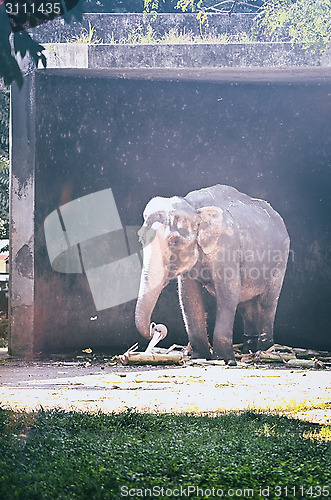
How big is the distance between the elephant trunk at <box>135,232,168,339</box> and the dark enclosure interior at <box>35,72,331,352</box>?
1.86 metres

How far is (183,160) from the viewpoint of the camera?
1109 centimetres

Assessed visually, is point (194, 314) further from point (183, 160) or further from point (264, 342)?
point (183, 160)

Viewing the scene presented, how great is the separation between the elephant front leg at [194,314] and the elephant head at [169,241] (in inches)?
15.4

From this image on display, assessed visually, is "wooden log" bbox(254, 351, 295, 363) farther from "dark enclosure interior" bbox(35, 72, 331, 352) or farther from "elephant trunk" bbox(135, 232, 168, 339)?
"elephant trunk" bbox(135, 232, 168, 339)

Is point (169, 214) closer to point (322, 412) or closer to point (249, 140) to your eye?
point (249, 140)

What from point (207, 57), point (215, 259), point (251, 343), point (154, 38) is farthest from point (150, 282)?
point (154, 38)

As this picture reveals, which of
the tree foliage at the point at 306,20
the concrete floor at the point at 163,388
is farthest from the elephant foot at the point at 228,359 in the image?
the tree foliage at the point at 306,20

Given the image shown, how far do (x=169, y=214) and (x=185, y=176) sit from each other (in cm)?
198

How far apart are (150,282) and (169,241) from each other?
51 cm

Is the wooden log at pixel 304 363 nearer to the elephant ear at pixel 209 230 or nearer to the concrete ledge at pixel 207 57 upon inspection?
the elephant ear at pixel 209 230

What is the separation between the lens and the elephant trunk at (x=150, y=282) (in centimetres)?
897

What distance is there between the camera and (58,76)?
10.7 meters

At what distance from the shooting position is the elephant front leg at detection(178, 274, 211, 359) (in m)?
9.77

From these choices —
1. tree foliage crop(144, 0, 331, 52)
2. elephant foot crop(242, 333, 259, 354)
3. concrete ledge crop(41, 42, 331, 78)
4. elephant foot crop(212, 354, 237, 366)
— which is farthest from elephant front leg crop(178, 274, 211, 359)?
tree foliage crop(144, 0, 331, 52)
